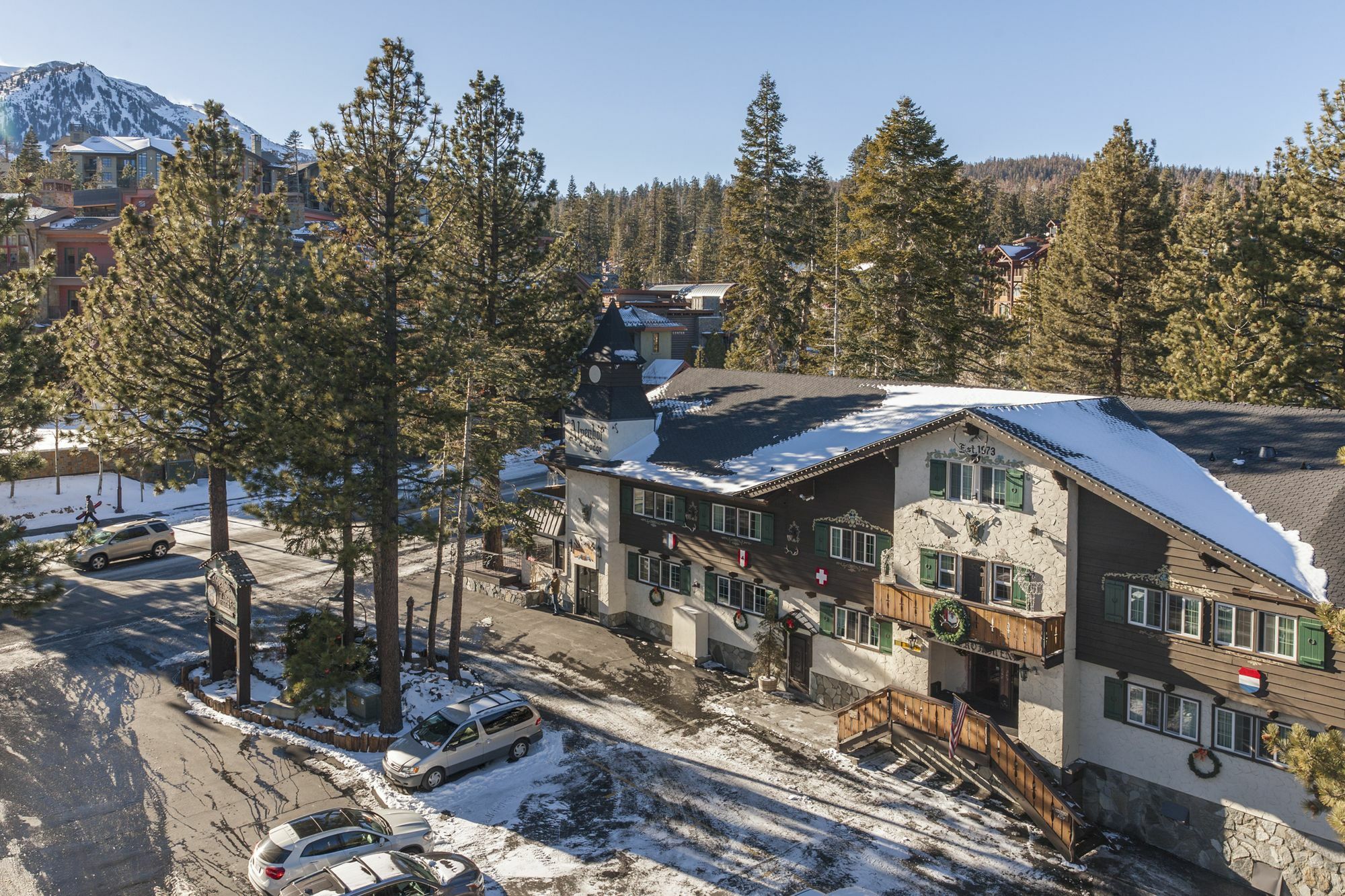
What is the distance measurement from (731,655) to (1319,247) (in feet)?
81.0

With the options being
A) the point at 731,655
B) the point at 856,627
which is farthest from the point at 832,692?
the point at 731,655

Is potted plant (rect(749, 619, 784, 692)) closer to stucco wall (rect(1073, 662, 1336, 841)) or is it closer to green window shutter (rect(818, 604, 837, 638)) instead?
green window shutter (rect(818, 604, 837, 638))

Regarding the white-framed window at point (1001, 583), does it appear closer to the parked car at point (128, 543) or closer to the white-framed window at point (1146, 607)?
the white-framed window at point (1146, 607)

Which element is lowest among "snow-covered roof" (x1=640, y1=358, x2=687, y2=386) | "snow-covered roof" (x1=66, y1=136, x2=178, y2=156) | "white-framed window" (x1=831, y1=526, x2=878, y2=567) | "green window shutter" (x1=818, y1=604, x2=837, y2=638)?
"green window shutter" (x1=818, y1=604, x2=837, y2=638)

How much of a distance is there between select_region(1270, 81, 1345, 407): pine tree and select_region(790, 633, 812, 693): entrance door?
20.1m

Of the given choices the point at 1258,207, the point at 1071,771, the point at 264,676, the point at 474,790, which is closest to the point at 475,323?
the point at 264,676

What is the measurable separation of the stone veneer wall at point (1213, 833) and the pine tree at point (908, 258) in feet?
86.0

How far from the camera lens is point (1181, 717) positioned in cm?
2117

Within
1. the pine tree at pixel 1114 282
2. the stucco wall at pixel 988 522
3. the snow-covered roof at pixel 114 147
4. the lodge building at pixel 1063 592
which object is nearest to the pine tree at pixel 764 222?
the pine tree at pixel 1114 282

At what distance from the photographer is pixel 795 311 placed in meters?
65.2

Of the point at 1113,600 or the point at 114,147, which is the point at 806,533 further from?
the point at 114,147

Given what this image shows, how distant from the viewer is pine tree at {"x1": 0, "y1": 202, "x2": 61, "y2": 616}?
65.5 feet

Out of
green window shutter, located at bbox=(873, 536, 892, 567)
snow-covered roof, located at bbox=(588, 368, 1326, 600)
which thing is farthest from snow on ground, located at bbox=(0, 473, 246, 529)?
green window shutter, located at bbox=(873, 536, 892, 567)

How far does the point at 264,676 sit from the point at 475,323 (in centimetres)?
1345
